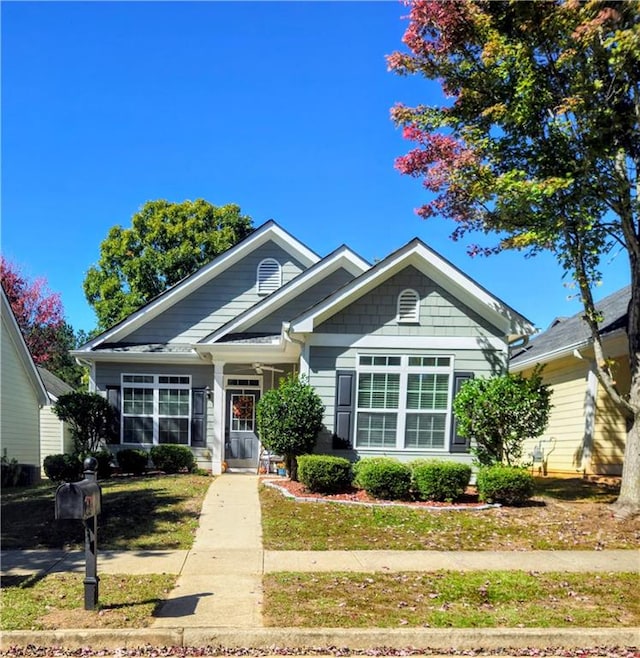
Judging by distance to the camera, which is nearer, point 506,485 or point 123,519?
point 123,519

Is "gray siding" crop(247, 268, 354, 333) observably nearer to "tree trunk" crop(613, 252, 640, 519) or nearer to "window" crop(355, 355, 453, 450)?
"window" crop(355, 355, 453, 450)

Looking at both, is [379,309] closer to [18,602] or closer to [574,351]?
[574,351]

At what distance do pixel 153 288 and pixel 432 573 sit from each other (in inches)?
915

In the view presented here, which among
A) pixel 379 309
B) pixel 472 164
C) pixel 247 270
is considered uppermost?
pixel 472 164

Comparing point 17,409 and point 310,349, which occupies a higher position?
point 310,349

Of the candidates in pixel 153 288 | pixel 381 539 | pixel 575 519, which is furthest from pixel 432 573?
pixel 153 288

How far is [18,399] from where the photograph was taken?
1434 cm

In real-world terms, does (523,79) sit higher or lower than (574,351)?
higher

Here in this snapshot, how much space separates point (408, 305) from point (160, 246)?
1827cm

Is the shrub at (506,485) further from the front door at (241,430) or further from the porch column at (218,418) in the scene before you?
the porch column at (218,418)

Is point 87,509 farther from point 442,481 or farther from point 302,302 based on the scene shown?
point 302,302

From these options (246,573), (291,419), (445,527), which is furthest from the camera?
(291,419)

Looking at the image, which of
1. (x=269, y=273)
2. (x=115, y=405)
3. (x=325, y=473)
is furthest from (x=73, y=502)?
(x=269, y=273)

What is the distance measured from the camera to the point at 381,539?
7043 mm
